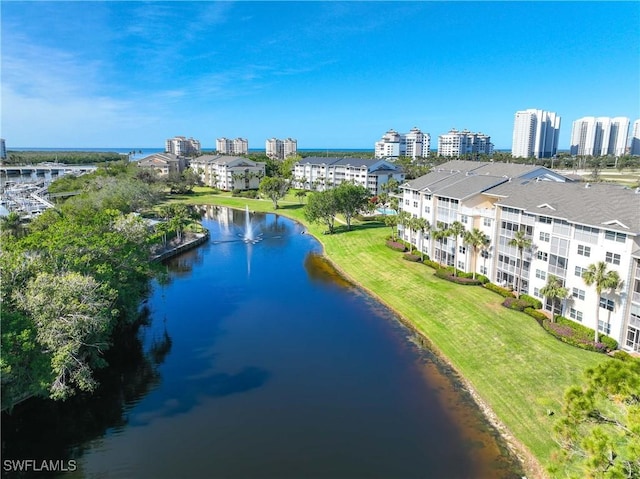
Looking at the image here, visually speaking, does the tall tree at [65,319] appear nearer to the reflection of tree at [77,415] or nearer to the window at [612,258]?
the reflection of tree at [77,415]

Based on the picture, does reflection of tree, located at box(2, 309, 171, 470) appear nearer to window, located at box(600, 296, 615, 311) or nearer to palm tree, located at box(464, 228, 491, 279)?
palm tree, located at box(464, 228, 491, 279)

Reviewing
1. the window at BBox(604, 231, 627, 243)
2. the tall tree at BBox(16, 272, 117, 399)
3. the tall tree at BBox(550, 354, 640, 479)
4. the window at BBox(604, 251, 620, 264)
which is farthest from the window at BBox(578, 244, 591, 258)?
the tall tree at BBox(16, 272, 117, 399)

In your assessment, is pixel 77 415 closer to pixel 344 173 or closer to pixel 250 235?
pixel 250 235

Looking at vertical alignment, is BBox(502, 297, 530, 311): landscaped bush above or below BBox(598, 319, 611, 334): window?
below

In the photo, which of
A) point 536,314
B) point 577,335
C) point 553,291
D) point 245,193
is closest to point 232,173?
point 245,193

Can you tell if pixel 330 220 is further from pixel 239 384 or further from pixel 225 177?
pixel 225 177

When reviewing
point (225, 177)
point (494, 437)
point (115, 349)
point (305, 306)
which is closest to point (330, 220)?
point (305, 306)

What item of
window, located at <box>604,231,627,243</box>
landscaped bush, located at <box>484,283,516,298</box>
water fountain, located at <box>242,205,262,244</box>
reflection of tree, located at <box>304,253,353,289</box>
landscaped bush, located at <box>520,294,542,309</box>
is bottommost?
reflection of tree, located at <box>304,253,353,289</box>

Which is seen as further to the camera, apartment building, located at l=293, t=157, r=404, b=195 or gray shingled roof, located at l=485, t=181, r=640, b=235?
apartment building, located at l=293, t=157, r=404, b=195
